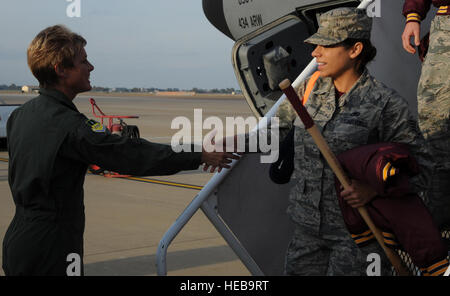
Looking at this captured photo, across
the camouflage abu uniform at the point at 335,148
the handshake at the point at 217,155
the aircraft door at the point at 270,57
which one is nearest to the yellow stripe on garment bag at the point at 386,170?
the camouflage abu uniform at the point at 335,148

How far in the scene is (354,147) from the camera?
9.80 feet

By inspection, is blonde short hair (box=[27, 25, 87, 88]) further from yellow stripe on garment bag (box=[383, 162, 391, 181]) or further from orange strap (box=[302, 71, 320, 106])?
yellow stripe on garment bag (box=[383, 162, 391, 181])

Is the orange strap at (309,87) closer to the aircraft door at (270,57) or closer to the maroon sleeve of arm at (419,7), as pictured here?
the maroon sleeve of arm at (419,7)

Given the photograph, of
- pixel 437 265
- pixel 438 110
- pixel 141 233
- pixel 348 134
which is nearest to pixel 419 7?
pixel 438 110

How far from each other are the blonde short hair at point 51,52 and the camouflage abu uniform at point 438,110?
1880mm

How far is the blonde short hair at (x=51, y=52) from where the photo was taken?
2.81m

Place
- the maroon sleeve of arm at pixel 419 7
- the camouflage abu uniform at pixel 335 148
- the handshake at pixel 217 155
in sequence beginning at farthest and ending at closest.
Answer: the maroon sleeve of arm at pixel 419 7
the handshake at pixel 217 155
the camouflage abu uniform at pixel 335 148

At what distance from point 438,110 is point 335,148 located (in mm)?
787

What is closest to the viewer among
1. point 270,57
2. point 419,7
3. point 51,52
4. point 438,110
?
point 51,52

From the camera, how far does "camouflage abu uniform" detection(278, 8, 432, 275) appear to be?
295cm

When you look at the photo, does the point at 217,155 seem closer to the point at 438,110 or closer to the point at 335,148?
the point at 335,148

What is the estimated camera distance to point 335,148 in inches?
119
